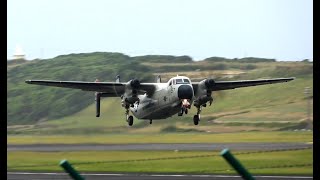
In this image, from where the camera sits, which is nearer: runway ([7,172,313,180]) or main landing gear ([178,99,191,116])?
runway ([7,172,313,180])

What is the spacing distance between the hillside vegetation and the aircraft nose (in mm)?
10222

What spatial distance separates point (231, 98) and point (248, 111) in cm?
1287

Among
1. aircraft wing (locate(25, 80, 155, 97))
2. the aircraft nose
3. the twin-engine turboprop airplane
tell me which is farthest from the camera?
aircraft wing (locate(25, 80, 155, 97))

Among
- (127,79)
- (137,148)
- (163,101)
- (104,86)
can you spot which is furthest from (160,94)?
(127,79)

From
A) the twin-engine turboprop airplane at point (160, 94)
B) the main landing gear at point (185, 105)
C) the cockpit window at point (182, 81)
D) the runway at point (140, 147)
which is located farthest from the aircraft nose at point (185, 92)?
the runway at point (140, 147)

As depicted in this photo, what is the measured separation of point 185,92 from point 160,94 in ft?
20.3

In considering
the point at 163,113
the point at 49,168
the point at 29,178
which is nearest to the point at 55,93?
the point at 163,113

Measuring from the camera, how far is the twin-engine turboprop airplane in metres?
54.8

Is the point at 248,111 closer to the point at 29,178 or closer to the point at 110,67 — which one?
the point at 110,67

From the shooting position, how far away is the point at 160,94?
59.4m

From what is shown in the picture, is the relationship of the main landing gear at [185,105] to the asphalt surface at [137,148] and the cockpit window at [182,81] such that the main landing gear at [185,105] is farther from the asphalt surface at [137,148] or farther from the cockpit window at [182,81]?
the asphalt surface at [137,148]

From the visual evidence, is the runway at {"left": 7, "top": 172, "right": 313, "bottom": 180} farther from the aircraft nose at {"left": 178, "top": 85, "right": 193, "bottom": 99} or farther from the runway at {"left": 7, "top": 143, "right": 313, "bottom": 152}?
the runway at {"left": 7, "top": 143, "right": 313, "bottom": 152}

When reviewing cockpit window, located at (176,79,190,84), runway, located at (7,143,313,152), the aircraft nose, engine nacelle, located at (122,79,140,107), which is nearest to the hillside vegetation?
runway, located at (7,143,313,152)

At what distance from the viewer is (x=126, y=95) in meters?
60.0
